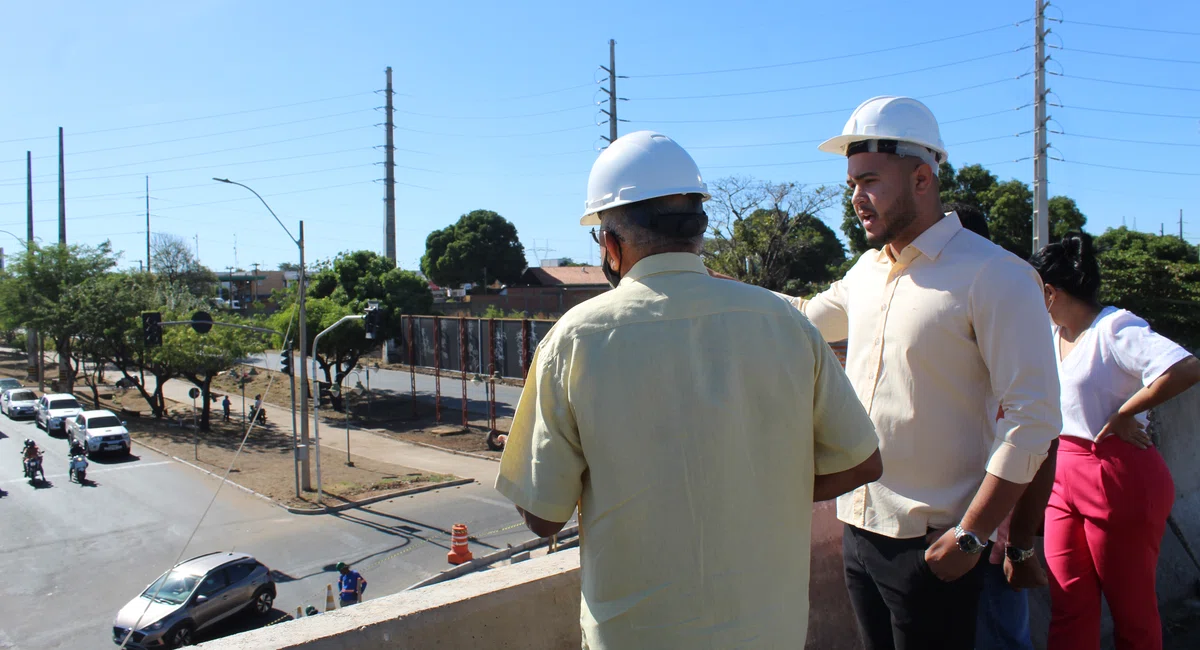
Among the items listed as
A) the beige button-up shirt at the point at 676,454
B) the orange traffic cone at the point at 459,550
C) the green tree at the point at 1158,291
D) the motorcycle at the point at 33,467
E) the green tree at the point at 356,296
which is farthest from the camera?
the green tree at the point at 356,296

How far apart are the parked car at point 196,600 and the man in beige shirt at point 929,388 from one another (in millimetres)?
13201

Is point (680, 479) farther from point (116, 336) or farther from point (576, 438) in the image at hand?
point (116, 336)

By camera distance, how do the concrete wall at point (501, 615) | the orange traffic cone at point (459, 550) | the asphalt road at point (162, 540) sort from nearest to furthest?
the concrete wall at point (501, 615), the asphalt road at point (162, 540), the orange traffic cone at point (459, 550)

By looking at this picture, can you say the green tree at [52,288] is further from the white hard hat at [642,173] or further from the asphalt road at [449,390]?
the white hard hat at [642,173]

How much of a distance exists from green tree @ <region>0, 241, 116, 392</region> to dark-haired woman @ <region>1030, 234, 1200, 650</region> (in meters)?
40.3

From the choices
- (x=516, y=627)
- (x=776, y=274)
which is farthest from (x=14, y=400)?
(x=516, y=627)

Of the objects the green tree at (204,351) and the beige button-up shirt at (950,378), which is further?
the green tree at (204,351)

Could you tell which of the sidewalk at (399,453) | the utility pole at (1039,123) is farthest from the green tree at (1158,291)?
the sidewalk at (399,453)

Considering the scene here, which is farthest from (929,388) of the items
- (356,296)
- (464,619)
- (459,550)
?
(356,296)

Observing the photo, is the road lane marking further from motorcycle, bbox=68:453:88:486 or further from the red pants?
the red pants

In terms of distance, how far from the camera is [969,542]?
1944 millimetres

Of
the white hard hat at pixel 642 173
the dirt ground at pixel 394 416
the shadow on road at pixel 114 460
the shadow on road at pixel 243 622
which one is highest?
the white hard hat at pixel 642 173

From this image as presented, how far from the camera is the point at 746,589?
1539 millimetres

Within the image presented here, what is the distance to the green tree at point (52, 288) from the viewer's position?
35.8m
